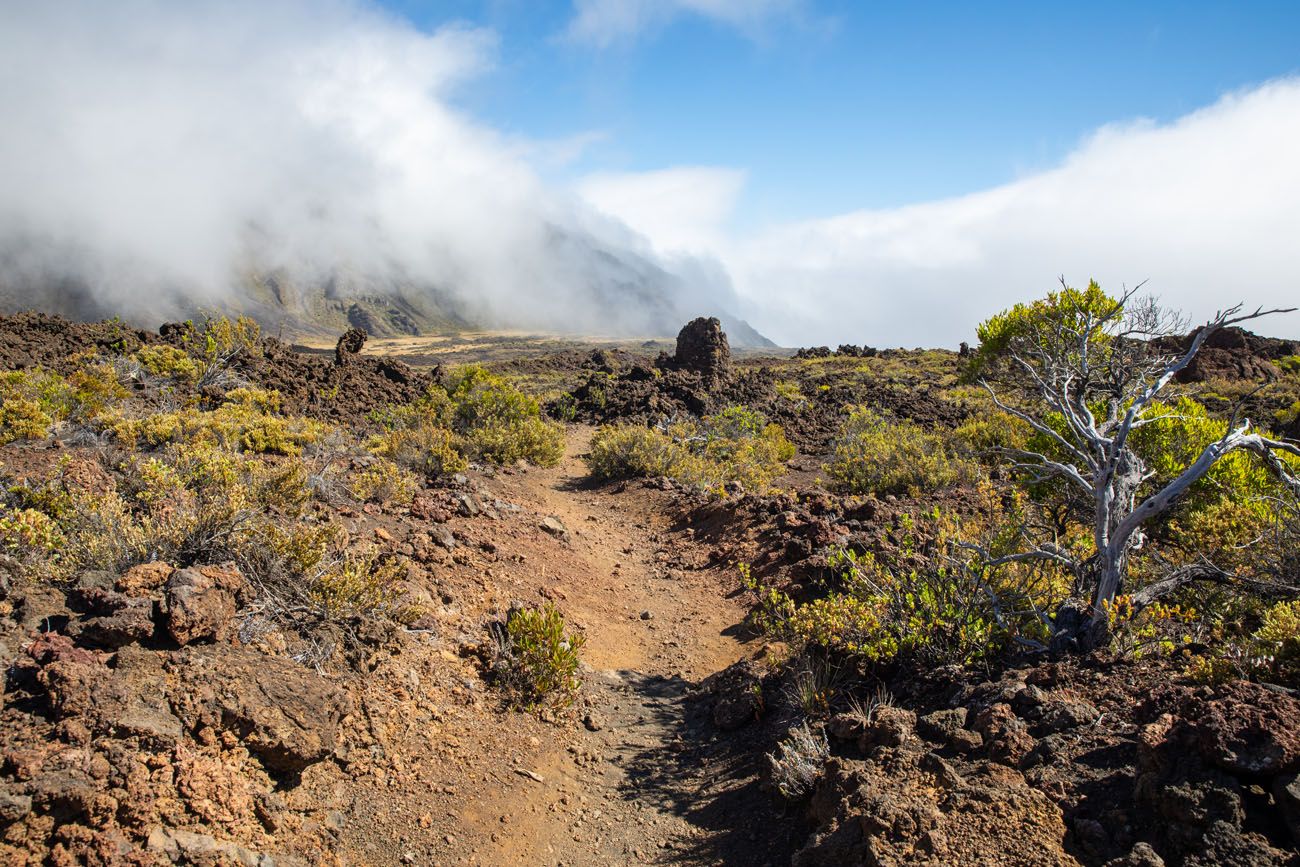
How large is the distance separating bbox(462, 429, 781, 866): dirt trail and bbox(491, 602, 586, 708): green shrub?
0.26 m

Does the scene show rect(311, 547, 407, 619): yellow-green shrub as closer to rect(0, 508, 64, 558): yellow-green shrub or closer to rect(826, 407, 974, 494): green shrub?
rect(0, 508, 64, 558): yellow-green shrub

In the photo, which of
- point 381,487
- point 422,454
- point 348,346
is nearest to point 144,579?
point 381,487

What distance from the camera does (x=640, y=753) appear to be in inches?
167

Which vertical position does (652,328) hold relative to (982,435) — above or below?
above

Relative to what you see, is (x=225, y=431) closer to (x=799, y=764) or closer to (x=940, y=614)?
(x=799, y=764)

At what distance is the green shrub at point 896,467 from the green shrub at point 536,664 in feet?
21.3

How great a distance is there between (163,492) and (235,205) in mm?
141246

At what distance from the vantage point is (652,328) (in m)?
170

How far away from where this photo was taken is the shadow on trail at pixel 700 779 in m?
3.25

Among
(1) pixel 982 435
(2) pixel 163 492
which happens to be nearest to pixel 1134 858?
(2) pixel 163 492

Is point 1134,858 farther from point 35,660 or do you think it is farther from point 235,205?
point 235,205

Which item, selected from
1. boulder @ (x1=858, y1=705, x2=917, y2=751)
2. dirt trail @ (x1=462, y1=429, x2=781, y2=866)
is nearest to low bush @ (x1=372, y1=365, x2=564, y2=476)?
dirt trail @ (x1=462, y1=429, x2=781, y2=866)

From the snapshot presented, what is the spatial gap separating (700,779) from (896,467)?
7.41m

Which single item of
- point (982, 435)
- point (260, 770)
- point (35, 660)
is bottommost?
point (260, 770)
